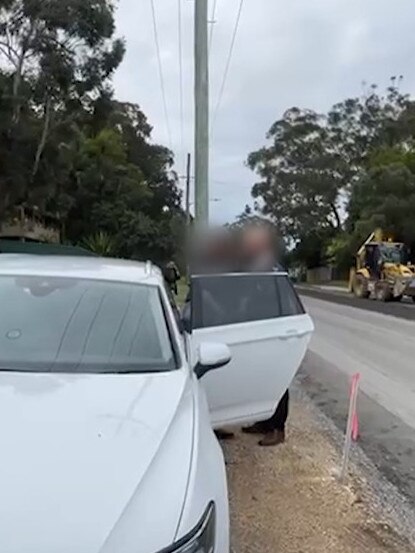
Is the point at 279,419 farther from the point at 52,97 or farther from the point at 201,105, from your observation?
the point at 52,97

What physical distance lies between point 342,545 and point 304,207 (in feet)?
227

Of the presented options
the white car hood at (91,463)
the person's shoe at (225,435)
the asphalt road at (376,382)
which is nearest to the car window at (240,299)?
the person's shoe at (225,435)

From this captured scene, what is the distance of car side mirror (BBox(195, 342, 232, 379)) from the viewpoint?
4660 mm

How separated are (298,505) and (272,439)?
66.9 inches

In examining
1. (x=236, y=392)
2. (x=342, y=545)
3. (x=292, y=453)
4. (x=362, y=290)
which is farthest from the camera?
(x=362, y=290)

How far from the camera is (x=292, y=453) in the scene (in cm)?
718

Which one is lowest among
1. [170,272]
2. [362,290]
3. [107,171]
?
[362,290]

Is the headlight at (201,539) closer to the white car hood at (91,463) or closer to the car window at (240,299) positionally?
the white car hood at (91,463)

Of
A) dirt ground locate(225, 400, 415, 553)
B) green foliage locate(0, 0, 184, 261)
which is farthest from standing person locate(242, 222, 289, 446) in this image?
green foliage locate(0, 0, 184, 261)

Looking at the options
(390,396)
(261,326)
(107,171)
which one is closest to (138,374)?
(261,326)

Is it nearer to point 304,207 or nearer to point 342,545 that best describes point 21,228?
point 304,207

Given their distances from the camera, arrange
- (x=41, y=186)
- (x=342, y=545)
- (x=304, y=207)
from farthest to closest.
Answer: (x=304, y=207) → (x=41, y=186) → (x=342, y=545)

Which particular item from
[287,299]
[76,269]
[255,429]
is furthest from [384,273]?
[76,269]

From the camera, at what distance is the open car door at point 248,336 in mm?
6008
